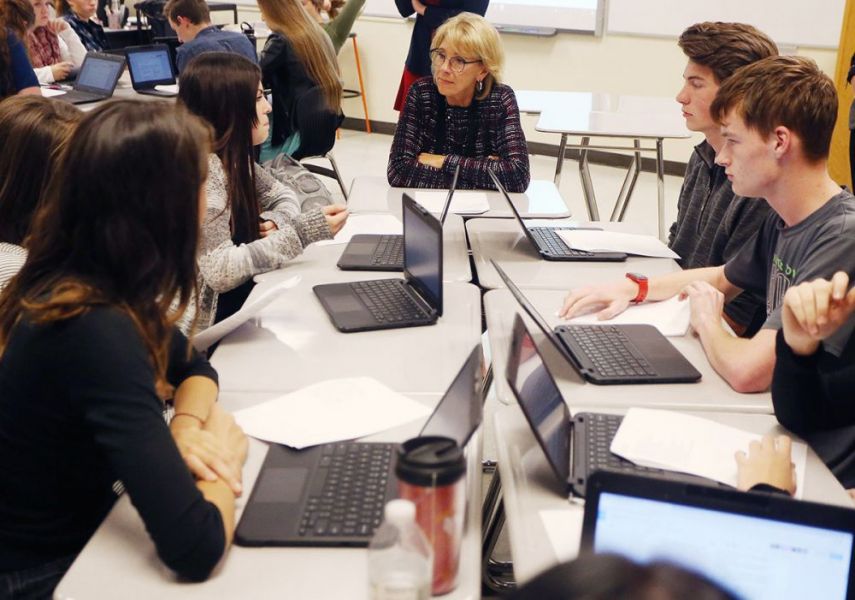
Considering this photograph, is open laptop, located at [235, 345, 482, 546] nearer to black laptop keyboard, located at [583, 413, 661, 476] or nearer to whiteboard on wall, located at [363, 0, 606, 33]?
black laptop keyboard, located at [583, 413, 661, 476]

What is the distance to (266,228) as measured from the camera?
8.13ft

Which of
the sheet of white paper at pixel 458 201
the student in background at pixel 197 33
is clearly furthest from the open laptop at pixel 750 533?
the student in background at pixel 197 33

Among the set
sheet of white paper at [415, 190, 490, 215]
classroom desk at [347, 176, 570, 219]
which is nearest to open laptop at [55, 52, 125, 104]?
classroom desk at [347, 176, 570, 219]

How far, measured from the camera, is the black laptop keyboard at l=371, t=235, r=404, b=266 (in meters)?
2.35

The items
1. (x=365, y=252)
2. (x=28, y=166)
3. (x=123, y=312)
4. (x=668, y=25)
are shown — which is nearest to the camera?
(x=123, y=312)

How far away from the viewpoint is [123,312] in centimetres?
119

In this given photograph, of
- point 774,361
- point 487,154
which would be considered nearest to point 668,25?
point 487,154

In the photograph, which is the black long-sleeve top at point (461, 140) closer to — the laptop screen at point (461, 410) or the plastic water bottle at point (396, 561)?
the laptop screen at point (461, 410)

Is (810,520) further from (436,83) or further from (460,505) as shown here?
(436,83)

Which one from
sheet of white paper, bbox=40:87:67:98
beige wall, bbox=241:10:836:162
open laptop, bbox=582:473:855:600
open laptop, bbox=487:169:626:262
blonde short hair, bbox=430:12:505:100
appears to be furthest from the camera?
beige wall, bbox=241:10:836:162

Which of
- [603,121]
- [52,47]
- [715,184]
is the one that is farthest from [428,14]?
[715,184]

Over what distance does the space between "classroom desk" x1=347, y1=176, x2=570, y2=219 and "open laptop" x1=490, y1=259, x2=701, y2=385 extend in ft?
3.23

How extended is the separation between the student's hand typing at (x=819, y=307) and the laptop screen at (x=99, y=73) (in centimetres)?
388

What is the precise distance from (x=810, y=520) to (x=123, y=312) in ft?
2.82
